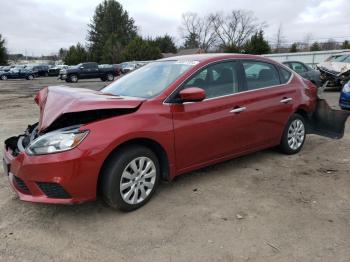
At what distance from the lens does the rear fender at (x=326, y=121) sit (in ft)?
20.0

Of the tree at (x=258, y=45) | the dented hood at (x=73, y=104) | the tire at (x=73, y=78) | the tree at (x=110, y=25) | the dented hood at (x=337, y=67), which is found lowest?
the tire at (x=73, y=78)

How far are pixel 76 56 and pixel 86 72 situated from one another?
36.5m

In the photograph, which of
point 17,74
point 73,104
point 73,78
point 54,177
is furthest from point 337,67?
point 17,74

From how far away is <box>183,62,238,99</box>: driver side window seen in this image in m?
4.48

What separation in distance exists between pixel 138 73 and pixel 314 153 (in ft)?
10.0

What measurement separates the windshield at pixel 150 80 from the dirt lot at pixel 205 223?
1188 mm

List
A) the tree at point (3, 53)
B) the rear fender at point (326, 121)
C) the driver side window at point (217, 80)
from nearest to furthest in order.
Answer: the driver side window at point (217, 80), the rear fender at point (326, 121), the tree at point (3, 53)

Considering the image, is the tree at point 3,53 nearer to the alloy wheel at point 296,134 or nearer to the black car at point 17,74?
the black car at point 17,74

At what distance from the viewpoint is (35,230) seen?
11.7ft

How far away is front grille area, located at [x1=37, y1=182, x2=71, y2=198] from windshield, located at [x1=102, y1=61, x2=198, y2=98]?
4.63 ft

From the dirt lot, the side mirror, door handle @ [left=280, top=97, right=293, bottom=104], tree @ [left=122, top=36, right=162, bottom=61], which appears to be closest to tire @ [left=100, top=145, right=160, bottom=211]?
the dirt lot

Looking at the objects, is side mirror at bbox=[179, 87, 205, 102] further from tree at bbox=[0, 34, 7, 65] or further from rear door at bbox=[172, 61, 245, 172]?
tree at bbox=[0, 34, 7, 65]

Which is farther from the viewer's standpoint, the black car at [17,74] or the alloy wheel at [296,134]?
the black car at [17,74]

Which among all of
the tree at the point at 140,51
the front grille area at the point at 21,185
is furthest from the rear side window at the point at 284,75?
the tree at the point at 140,51
